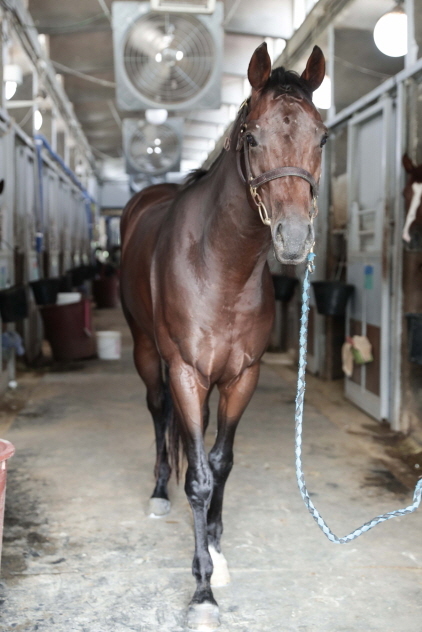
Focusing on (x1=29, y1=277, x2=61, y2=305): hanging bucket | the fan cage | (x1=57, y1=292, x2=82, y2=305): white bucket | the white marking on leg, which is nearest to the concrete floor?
the white marking on leg

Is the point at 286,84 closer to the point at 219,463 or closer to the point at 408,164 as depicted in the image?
the point at 219,463

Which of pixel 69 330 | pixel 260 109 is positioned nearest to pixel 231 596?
pixel 260 109

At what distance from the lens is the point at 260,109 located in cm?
175

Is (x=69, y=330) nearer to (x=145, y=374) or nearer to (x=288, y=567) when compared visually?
(x=145, y=374)

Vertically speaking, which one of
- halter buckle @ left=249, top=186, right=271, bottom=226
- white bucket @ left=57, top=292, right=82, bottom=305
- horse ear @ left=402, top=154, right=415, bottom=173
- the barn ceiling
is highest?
the barn ceiling

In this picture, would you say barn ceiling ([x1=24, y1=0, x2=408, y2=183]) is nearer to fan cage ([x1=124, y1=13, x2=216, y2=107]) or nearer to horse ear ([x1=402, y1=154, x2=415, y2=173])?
fan cage ([x1=124, y1=13, x2=216, y2=107])

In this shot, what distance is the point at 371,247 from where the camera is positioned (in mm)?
4695

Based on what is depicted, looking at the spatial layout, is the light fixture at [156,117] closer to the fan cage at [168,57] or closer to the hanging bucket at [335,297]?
the fan cage at [168,57]

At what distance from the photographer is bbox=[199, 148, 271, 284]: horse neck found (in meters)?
1.99

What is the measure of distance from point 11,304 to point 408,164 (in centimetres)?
289

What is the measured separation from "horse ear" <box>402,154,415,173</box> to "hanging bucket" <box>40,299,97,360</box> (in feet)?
12.3

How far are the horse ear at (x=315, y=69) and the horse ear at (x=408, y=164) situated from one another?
2.00 metres

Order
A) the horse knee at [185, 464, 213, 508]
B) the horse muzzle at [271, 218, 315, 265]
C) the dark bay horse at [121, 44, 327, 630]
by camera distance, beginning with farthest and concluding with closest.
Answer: the horse knee at [185, 464, 213, 508] → the dark bay horse at [121, 44, 327, 630] → the horse muzzle at [271, 218, 315, 265]

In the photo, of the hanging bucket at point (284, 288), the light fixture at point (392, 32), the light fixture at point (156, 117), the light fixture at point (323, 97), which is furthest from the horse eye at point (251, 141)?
the light fixture at point (156, 117)
